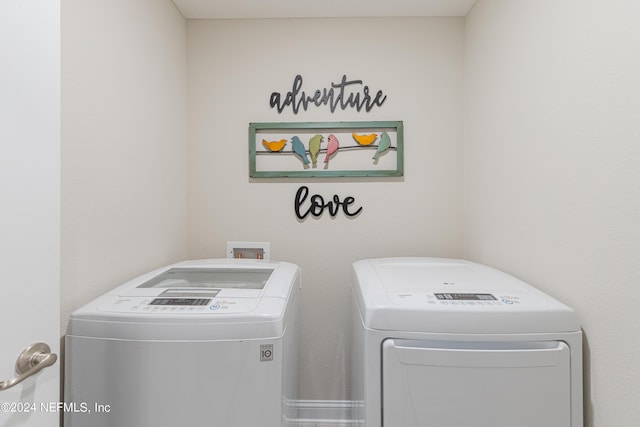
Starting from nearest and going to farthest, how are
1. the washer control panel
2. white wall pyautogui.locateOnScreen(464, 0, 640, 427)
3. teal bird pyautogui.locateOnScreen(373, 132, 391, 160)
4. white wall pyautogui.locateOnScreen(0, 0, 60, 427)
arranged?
white wall pyautogui.locateOnScreen(0, 0, 60, 427) < white wall pyautogui.locateOnScreen(464, 0, 640, 427) < the washer control panel < teal bird pyautogui.locateOnScreen(373, 132, 391, 160)

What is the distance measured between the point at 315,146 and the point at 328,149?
71 millimetres

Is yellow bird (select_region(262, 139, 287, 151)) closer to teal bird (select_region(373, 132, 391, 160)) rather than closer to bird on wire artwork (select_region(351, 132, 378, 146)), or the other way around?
bird on wire artwork (select_region(351, 132, 378, 146))

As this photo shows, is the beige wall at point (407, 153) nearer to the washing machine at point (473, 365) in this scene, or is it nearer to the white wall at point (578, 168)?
the white wall at point (578, 168)

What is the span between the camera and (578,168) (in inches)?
37.6

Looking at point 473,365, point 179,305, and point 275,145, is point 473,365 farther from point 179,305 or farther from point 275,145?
point 275,145

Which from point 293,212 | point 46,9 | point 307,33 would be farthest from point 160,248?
point 307,33

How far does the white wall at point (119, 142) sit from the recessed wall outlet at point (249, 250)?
0.87 ft

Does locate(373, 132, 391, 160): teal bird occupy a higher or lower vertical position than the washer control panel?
higher

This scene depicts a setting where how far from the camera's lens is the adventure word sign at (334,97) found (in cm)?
175

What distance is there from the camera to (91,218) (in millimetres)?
1069

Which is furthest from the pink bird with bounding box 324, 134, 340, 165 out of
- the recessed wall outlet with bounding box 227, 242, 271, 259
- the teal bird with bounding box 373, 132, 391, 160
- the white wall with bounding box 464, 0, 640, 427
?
the white wall with bounding box 464, 0, 640, 427

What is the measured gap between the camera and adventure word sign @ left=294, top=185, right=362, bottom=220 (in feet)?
5.77

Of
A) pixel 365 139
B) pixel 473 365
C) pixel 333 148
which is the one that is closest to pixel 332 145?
pixel 333 148

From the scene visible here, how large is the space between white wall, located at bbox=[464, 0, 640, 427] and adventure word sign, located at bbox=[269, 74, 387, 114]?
59cm
